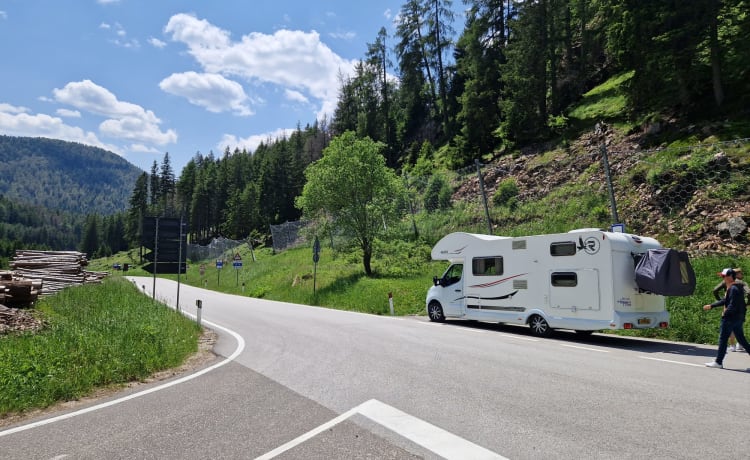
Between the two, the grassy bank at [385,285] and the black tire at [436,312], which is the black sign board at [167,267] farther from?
the black tire at [436,312]

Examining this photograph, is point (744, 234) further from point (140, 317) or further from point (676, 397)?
point (140, 317)

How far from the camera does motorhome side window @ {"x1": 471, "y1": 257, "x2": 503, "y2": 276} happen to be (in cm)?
1347

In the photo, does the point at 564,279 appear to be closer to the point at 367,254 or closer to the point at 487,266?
the point at 487,266

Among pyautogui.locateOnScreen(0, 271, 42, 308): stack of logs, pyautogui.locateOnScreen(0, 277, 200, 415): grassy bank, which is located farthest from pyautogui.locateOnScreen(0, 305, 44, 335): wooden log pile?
pyautogui.locateOnScreen(0, 271, 42, 308): stack of logs

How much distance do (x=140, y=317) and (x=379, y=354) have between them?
20.3 ft

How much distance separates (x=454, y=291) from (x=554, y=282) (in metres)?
3.89

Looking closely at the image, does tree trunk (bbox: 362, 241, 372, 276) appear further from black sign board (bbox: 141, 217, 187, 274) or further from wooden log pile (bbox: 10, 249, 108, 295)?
wooden log pile (bbox: 10, 249, 108, 295)

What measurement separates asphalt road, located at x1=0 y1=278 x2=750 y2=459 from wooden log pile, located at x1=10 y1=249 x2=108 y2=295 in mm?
14151

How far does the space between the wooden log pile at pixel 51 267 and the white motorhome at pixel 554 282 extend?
16.1 m

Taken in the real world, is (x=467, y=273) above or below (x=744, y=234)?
below

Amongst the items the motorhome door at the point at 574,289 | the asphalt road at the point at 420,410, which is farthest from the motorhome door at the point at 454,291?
the asphalt road at the point at 420,410

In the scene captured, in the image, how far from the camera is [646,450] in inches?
158

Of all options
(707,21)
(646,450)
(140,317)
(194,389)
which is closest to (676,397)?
(646,450)

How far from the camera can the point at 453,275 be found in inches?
602
